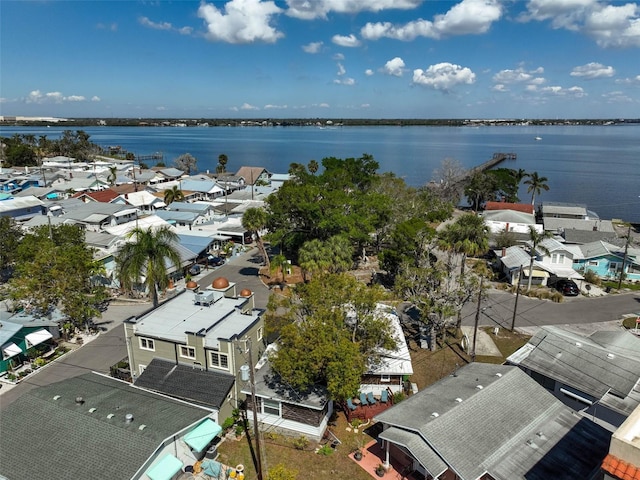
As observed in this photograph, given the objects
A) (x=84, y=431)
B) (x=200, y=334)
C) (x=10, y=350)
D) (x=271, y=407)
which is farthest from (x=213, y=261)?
(x=84, y=431)

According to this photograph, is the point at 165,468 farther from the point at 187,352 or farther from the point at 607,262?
the point at 607,262

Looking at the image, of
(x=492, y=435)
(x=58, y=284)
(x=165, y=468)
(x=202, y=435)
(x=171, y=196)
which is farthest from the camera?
(x=171, y=196)

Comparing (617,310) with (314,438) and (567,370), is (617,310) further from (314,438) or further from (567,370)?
(314,438)

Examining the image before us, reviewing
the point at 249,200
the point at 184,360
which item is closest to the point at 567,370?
the point at 184,360

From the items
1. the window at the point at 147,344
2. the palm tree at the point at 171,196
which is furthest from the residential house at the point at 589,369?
the palm tree at the point at 171,196

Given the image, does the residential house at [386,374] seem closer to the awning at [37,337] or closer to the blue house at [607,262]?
the awning at [37,337]
